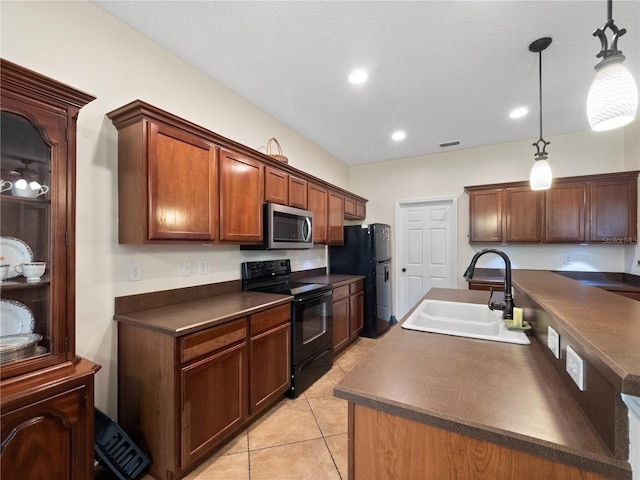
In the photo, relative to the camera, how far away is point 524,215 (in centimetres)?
372

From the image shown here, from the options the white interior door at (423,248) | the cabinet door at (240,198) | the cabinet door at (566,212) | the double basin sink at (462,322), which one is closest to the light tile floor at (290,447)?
the double basin sink at (462,322)

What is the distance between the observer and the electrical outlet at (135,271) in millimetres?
1945

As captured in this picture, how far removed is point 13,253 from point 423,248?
4.49m

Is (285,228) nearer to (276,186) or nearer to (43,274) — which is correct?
(276,186)

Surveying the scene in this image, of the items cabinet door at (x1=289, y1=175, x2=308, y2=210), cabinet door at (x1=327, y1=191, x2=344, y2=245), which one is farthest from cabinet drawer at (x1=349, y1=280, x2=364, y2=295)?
cabinet door at (x1=289, y1=175, x2=308, y2=210)

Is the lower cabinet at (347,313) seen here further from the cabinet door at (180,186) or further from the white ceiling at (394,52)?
the white ceiling at (394,52)

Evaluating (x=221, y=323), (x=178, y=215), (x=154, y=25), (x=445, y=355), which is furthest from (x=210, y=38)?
(x=445, y=355)

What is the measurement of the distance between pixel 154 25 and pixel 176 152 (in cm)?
87

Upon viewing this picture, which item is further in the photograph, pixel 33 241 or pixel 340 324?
pixel 340 324

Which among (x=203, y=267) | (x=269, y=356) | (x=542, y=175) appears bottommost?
(x=269, y=356)

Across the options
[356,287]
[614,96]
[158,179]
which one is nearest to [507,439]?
[614,96]

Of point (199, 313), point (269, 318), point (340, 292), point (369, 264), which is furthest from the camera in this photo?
point (369, 264)

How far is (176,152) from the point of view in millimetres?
1906

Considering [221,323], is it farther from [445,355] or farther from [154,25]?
[154,25]
